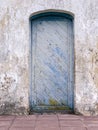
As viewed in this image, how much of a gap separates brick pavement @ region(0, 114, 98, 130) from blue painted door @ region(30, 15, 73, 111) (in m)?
0.52

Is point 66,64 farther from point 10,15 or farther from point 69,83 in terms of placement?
point 10,15

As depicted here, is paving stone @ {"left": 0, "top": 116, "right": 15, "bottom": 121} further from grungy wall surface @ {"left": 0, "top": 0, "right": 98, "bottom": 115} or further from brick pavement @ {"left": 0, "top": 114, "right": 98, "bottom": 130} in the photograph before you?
grungy wall surface @ {"left": 0, "top": 0, "right": 98, "bottom": 115}

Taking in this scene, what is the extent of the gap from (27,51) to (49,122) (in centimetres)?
204

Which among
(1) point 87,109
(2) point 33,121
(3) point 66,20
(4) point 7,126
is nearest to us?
(4) point 7,126

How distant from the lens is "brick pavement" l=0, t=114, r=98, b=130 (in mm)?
6250

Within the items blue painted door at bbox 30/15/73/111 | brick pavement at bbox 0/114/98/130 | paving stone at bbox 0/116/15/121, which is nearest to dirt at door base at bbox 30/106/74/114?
blue painted door at bbox 30/15/73/111

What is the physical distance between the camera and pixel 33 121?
6.96 meters

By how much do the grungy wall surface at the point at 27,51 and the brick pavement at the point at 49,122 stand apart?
1.47 ft

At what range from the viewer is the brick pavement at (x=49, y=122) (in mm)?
6250

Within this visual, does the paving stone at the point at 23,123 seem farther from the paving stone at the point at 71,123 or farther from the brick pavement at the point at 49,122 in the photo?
the paving stone at the point at 71,123

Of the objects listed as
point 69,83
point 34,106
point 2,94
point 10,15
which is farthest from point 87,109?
point 10,15

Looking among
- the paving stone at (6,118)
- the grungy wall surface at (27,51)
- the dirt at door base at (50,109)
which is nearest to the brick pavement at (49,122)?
the paving stone at (6,118)

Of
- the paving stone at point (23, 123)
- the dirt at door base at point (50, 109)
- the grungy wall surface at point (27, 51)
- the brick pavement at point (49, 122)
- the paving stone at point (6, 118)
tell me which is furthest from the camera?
the dirt at door base at point (50, 109)

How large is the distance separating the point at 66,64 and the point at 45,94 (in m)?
0.97
